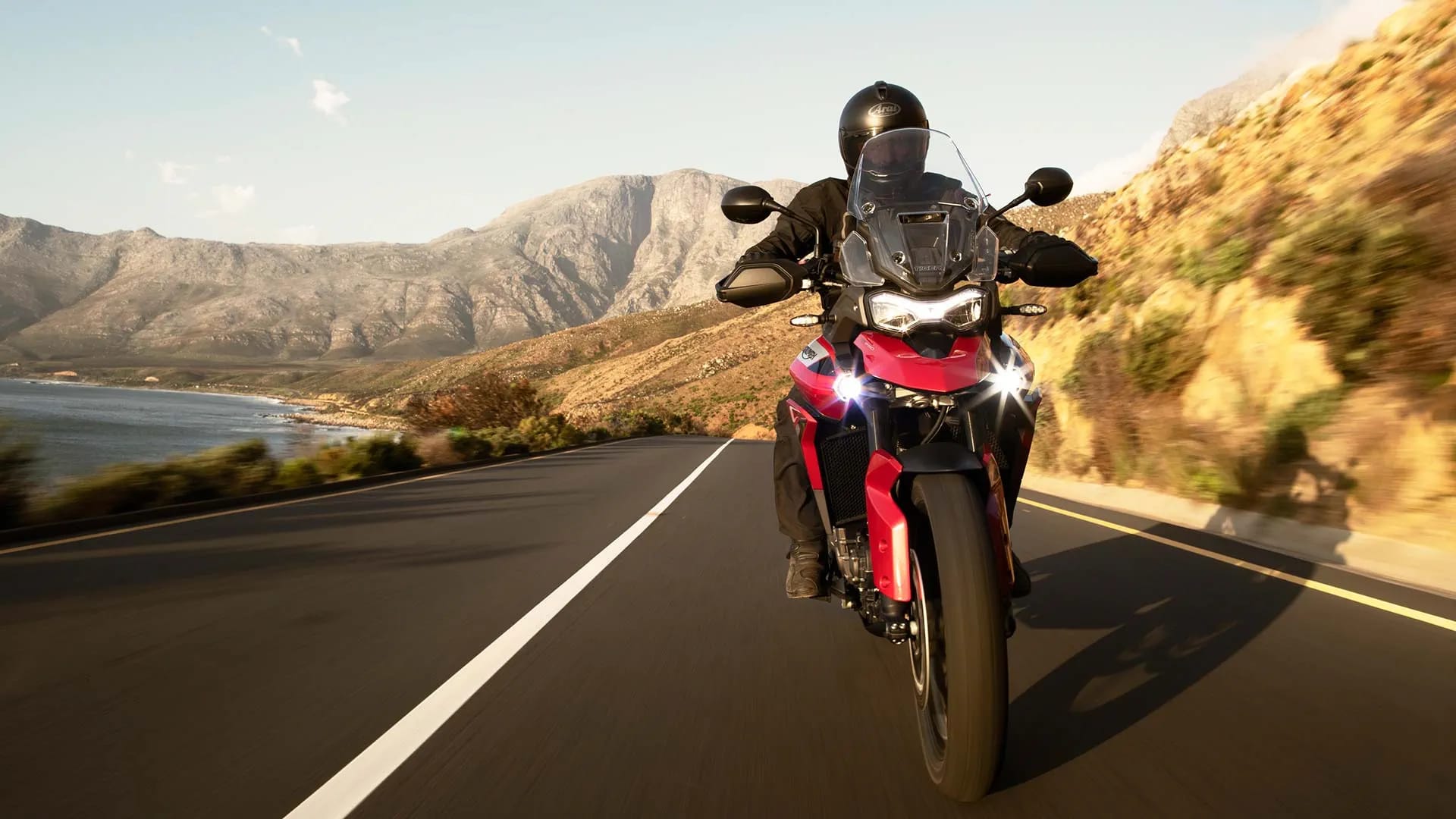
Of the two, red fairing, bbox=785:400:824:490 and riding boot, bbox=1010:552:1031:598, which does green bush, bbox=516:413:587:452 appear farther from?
riding boot, bbox=1010:552:1031:598

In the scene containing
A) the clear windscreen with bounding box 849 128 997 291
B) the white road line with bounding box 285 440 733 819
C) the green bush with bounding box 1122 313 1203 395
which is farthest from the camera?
the green bush with bounding box 1122 313 1203 395

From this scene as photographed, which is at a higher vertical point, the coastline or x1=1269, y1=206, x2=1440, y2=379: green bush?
x1=1269, y1=206, x2=1440, y2=379: green bush

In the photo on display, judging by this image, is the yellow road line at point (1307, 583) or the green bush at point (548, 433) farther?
the green bush at point (548, 433)

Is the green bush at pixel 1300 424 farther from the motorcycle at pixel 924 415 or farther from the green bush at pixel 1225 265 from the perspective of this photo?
the motorcycle at pixel 924 415

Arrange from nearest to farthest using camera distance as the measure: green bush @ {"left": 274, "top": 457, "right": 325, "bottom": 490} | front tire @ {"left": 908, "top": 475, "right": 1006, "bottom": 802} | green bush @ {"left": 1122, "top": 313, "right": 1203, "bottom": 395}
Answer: front tire @ {"left": 908, "top": 475, "right": 1006, "bottom": 802} < green bush @ {"left": 1122, "top": 313, "right": 1203, "bottom": 395} < green bush @ {"left": 274, "top": 457, "right": 325, "bottom": 490}

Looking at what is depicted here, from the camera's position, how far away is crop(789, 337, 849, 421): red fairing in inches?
159

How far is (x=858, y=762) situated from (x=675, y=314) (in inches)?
5676

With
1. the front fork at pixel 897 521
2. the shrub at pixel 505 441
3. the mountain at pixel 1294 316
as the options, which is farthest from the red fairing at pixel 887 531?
the shrub at pixel 505 441

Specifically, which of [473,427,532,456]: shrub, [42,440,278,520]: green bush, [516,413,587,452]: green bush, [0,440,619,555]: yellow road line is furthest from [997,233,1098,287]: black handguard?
[516,413,587,452]: green bush

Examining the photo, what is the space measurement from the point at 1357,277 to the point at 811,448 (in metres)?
7.91

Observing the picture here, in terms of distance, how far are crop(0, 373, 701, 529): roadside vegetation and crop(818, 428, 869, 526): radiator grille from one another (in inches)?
375

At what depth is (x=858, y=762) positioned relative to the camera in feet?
11.2

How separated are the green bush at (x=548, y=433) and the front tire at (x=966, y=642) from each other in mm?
26636

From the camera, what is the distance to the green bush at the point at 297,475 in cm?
1541
